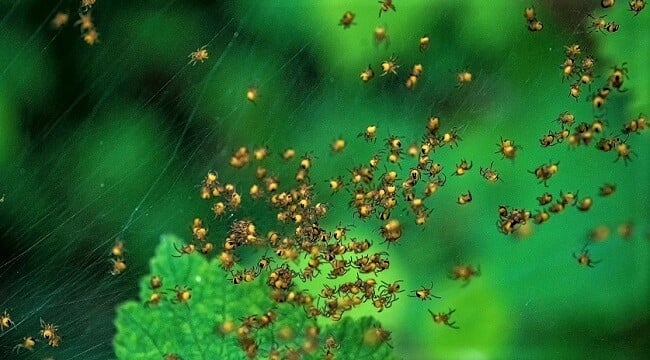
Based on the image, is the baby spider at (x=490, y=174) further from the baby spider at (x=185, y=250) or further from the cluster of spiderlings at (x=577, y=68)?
the baby spider at (x=185, y=250)

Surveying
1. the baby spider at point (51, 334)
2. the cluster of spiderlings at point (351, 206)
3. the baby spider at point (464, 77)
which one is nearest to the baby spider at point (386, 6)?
the cluster of spiderlings at point (351, 206)

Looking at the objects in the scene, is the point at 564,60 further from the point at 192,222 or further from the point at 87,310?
the point at 87,310

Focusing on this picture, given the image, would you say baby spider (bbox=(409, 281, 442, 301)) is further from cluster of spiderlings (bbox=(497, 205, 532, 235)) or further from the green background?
cluster of spiderlings (bbox=(497, 205, 532, 235))

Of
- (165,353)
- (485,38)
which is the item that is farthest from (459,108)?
(165,353)

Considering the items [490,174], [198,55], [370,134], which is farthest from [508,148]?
[198,55]

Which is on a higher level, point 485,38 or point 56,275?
point 485,38

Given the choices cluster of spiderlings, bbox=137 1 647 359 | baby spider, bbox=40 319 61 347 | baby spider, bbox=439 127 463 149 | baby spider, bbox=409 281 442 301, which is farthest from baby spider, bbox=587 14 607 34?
baby spider, bbox=40 319 61 347
